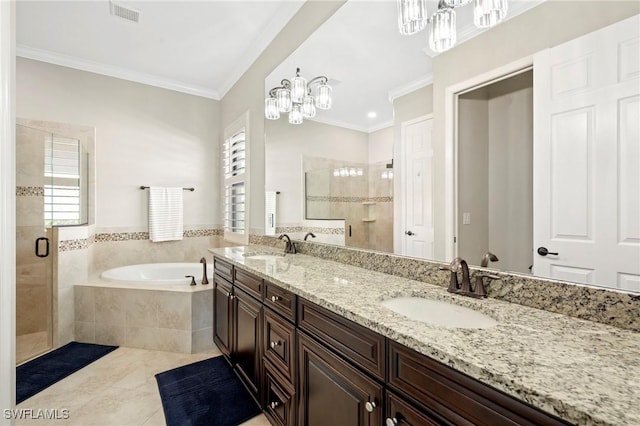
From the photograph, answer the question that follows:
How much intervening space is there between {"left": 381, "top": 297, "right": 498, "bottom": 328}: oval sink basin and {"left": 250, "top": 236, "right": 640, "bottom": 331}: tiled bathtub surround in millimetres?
150

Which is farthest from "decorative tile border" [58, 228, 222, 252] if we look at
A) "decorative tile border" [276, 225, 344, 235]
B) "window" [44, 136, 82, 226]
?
"decorative tile border" [276, 225, 344, 235]

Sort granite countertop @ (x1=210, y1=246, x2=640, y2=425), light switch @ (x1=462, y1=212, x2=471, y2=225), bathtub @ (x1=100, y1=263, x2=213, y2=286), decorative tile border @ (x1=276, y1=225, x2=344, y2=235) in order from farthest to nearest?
bathtub @ (x1=100, y1=263, x2=213, y2=286), decorative tile border @ (x1=276, y1=225, x2=344, y2=235), light switch @ (x1=462, y1=212, x2=471, y2=225), granite countertop @ (x1=210, y1=246, x2=640, y2=425)

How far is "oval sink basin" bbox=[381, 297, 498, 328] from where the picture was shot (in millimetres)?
1013

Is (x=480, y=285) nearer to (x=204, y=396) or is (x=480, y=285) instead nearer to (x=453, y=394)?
(x=453, y=394)

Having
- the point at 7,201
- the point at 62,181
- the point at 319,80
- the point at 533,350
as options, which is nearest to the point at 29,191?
the point at 62,181

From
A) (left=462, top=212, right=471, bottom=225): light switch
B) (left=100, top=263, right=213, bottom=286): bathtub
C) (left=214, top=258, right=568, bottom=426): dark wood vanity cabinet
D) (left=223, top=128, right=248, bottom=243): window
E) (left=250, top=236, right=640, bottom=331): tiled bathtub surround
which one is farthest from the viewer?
(left=223, top=128, right=248, bottom=243): window

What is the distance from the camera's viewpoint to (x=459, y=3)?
125 centimetres

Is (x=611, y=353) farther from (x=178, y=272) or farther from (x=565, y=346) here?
(x=178, y=272)

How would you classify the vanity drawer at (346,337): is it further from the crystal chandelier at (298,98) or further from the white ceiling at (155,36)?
the white ceiling at (155,36)

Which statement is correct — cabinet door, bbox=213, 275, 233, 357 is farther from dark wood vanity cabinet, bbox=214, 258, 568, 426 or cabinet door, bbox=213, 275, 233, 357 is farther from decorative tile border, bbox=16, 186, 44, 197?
decorative tile border, bbox=16, 186, 44, 197

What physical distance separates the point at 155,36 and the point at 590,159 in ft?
10.9

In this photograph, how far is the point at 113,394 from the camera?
199 centimetres

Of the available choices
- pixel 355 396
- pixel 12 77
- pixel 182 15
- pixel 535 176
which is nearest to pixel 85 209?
pixel 182 15

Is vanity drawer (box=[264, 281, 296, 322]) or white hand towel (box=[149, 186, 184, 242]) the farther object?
white hand towel (box=[149, 186, 184, 242])
